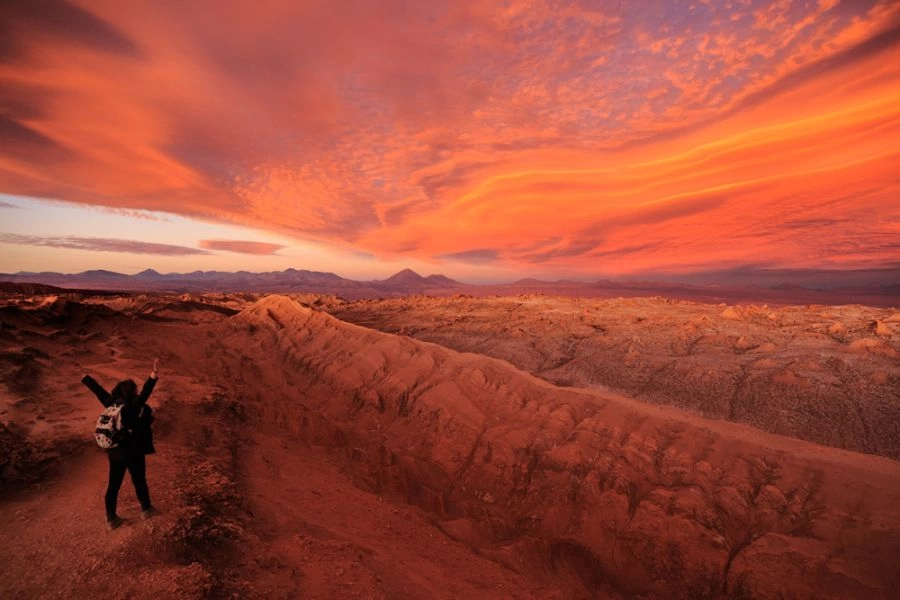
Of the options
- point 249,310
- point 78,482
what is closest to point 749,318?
point 78,482

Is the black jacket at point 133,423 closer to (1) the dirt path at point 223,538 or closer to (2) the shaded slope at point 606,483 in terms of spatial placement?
(1) the dirt path at point 223,538

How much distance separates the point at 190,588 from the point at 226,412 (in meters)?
6.73

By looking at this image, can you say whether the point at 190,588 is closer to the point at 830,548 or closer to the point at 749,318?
the point at 830,548

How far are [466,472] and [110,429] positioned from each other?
20.9 feet

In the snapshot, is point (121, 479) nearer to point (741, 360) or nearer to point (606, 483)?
point (606, 483)

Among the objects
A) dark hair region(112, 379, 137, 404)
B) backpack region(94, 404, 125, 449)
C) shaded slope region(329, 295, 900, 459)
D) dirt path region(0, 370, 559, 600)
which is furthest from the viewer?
shaded slope region(329, 295, 900, 459)

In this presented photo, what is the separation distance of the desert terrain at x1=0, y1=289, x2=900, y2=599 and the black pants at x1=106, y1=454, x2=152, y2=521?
9.8 inches

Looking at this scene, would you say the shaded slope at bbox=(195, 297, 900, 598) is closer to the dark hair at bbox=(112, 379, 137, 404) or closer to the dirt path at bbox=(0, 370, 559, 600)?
the dirt path at bbox=(0, 370, 559, 600)

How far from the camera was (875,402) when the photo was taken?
935 centimetres

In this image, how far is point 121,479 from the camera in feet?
15.3

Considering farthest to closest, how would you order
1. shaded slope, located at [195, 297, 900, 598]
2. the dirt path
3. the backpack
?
shaded slope, located at [195, 297, 900, 598] → the backpack → the dirt path

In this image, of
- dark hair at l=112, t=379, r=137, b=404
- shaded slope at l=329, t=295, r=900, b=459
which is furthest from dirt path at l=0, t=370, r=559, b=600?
shaded slope at l=329, t=295, r=900, b=459

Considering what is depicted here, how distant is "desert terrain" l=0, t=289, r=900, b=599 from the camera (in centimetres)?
484

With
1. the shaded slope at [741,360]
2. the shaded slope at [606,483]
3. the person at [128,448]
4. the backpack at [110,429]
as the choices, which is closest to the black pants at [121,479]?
the person at [128,448]
